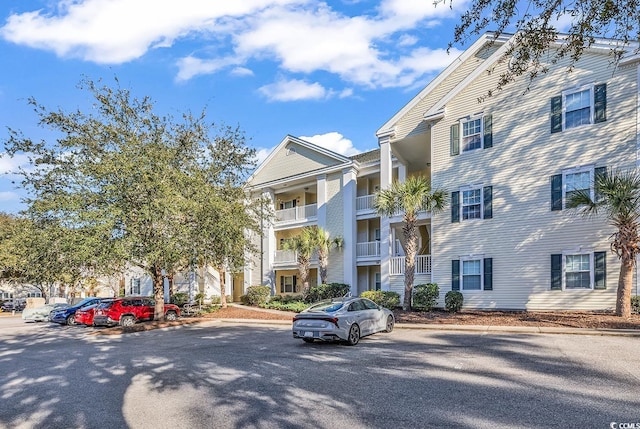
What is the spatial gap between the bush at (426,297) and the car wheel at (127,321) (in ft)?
45.3

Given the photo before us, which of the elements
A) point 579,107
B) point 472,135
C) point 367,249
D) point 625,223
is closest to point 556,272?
point 625,223

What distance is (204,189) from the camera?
64.1ft

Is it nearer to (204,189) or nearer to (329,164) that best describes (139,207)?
(204,189)

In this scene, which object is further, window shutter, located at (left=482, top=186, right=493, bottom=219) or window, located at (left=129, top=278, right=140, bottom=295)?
window, located at (left=129, top=278, right=140, bottom=295)

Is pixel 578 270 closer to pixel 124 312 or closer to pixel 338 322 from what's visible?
pixel 338 322

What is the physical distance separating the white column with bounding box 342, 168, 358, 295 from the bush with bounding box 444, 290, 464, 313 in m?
7.28

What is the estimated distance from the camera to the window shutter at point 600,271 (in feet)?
55.4

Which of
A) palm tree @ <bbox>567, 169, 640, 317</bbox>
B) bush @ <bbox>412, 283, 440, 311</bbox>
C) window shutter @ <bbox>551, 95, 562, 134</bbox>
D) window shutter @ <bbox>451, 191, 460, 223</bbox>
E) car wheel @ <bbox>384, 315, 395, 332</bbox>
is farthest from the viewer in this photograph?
window shutter @ <bbox>451, 191, 460, 223</bbox>

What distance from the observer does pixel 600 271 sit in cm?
1697

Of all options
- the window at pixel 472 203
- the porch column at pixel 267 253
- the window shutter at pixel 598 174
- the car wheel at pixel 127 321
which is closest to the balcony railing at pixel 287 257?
the porch column at pixel 267 253

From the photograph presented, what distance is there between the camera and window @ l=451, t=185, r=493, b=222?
2025cm

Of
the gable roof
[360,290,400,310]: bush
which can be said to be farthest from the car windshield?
the gable roof

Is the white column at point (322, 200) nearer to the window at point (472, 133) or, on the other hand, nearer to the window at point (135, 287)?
the window at point (472, 133)

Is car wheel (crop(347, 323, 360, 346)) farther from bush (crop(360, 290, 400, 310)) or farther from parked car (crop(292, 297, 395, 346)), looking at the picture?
bush (crop(360, 290, 400, 310))
